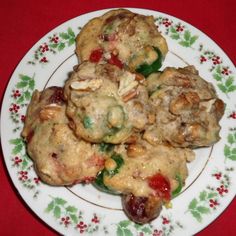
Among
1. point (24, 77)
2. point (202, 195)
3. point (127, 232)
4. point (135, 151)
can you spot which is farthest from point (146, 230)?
point (24, 77)

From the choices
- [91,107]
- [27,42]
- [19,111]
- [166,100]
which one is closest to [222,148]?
[166,100]

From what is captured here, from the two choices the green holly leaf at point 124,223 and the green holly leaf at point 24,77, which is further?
the green holly leaf at point 24,77

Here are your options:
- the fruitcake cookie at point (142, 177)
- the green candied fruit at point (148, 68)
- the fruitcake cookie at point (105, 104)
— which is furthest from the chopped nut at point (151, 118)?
the green candied fruit at point (148, 68)

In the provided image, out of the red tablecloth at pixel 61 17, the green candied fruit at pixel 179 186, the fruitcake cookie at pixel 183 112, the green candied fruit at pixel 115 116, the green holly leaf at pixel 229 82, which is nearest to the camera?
the green candied fruit at pixel 115 116

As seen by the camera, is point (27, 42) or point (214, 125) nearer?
point (214, 125)

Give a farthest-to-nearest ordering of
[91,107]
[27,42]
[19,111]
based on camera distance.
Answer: [27,42] → [19,111] → [91,107]

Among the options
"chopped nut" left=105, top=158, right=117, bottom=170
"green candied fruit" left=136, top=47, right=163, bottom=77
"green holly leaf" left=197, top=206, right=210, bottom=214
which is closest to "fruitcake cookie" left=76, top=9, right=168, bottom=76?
"green candied fruit" left=136, top=47, right=163, bottom=77

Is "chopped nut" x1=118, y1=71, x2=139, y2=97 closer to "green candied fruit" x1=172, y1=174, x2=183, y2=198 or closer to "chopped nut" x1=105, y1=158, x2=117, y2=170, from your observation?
"chopped nut" x1=105, y1=158, x2=117, y2=170

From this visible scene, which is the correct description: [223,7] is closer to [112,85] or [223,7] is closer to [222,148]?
[222,148]

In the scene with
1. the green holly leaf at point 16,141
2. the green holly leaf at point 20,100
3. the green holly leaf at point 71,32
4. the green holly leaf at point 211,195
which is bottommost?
the green holly leaf at point 211,195

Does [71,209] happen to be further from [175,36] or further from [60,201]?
[175,36]

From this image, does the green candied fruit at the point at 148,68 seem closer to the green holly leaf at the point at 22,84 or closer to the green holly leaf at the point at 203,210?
the green holly leaf at the point at 22,84
